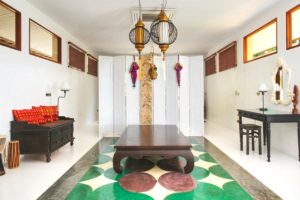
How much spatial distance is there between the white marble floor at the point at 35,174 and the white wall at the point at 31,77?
0.72 meters

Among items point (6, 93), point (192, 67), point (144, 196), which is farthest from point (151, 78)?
point (144, 196)

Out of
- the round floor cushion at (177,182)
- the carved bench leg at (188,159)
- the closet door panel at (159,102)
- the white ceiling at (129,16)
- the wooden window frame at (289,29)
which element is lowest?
the round floor cushion at (177,182)

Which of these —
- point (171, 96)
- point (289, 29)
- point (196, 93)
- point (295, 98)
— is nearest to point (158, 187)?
point (295, 98)

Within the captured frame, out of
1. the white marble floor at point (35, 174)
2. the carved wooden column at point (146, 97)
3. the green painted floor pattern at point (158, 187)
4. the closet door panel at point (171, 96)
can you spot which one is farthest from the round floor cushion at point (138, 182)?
the closet door panel at point (171, 96)

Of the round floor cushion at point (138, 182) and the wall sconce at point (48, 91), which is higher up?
the wall sconce at point (48, 91)

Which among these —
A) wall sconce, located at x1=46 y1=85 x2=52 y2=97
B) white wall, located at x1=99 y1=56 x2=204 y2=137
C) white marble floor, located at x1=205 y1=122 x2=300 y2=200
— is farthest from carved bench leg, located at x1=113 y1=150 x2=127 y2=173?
white wall, located at x1=99 y1=56 x2=204 y2=137

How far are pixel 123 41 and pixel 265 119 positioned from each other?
16.9ft

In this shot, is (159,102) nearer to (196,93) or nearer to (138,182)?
(196,93)

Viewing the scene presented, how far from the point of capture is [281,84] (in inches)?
163

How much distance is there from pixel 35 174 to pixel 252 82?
5.14 metres

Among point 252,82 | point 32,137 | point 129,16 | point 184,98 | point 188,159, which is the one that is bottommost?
point 188,159

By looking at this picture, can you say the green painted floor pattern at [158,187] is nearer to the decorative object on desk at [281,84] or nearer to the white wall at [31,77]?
the white wall at [31,77]

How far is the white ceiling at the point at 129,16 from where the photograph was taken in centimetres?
412

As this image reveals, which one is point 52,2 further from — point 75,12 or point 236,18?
point 236,18
